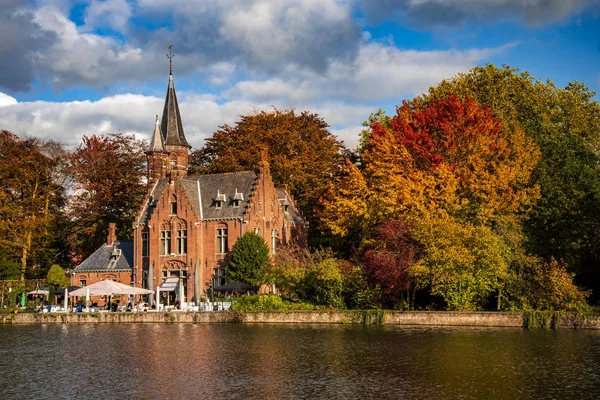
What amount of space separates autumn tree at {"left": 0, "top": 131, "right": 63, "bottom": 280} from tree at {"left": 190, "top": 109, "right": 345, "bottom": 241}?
1440 cm

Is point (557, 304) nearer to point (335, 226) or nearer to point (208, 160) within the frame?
point (335, 226)

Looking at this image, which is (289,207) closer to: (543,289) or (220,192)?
(220,192)

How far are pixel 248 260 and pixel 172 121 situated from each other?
18.4 metres

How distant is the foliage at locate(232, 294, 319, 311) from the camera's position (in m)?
43.0

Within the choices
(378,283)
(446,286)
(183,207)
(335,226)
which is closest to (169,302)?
(183,207)

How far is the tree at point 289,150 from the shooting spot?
6222 centimetres

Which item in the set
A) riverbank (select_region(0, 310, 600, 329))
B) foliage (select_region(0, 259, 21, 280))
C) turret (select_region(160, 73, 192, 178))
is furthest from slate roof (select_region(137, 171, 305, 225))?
riverbank (select_region(0, 310, 600, 329))

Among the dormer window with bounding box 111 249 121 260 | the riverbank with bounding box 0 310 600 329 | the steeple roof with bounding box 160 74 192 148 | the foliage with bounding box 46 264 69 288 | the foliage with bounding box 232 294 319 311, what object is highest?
the steeple roof with bounding box 160 74 192 148

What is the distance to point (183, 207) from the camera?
2167 inches

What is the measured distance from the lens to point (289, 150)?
211 feet

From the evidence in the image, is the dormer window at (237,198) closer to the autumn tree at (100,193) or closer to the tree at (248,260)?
the tree at (248,260)

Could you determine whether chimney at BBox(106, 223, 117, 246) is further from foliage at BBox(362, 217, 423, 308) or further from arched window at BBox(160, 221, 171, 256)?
foliage at BBox(362, 217, 423, 308)

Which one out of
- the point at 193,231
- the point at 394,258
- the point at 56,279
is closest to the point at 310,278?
the point at 394,258

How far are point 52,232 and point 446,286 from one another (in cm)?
3797
